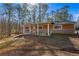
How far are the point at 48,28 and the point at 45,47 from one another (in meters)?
0.25

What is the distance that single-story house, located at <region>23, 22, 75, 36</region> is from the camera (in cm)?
247

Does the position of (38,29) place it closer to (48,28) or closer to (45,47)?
(48,28)

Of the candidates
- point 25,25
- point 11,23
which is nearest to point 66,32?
point 25,25

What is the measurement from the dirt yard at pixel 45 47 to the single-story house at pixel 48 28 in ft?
0.21

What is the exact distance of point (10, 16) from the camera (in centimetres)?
252

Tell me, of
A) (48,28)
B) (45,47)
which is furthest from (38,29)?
(45,47)

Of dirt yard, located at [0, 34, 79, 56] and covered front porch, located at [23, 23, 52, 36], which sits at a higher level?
covered front porch, located at [23, 23, 52, 36]

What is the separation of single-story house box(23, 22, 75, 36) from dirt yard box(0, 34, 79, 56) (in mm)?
63

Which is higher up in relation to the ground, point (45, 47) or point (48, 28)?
point (48, 28)

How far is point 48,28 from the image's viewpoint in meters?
2.48

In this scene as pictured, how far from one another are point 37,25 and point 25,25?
152 millimetres

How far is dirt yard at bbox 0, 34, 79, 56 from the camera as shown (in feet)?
→ 8.16

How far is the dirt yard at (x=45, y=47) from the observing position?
2488mm

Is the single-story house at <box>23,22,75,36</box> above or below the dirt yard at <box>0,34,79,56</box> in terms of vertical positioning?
above
